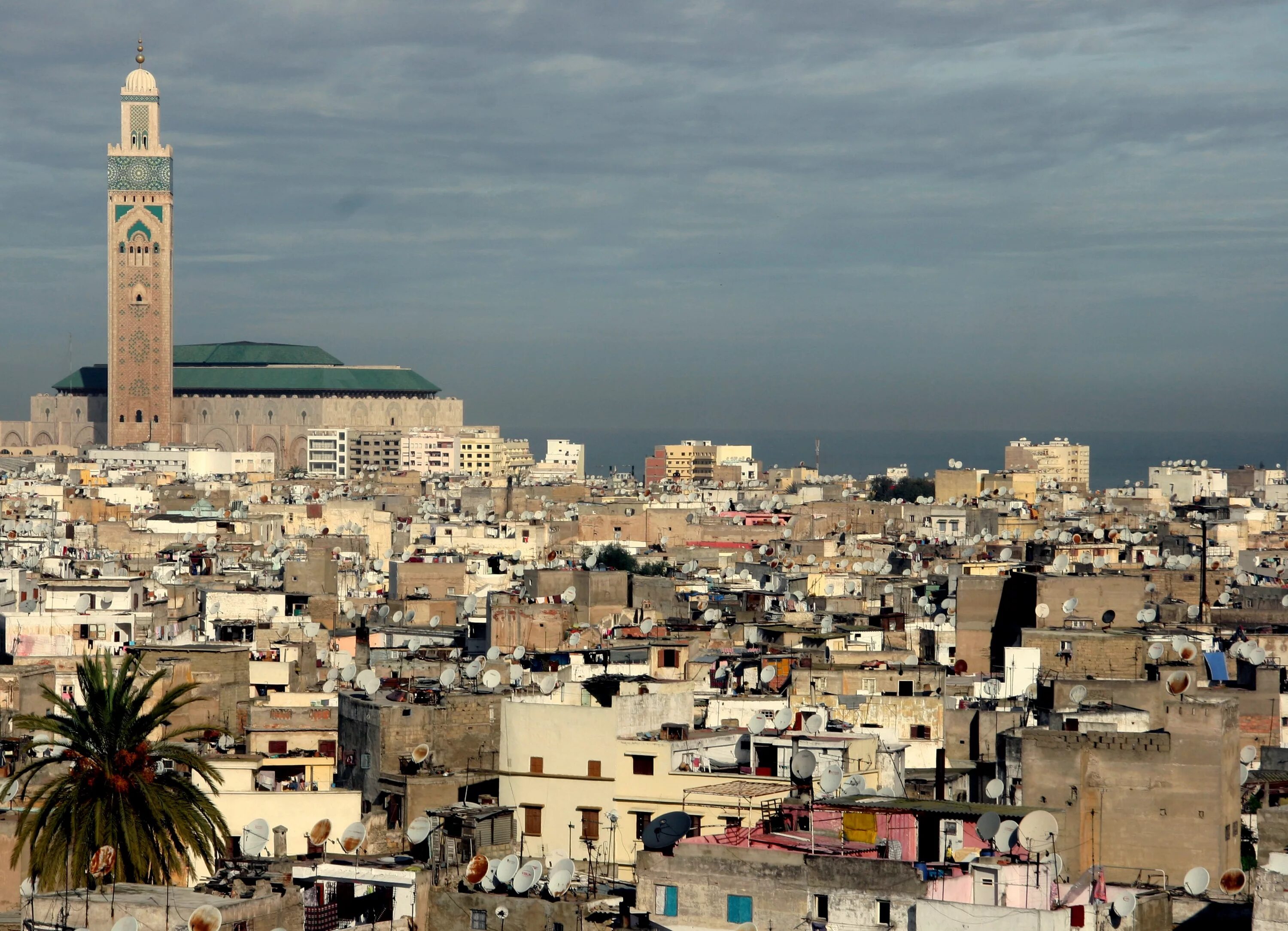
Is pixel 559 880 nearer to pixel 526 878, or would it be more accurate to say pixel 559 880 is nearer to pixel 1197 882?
pixel 526 878

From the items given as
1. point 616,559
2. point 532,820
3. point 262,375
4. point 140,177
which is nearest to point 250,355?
point 262,375

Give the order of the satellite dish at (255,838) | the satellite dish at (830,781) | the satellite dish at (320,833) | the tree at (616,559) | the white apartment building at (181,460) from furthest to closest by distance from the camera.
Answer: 1. the white apartment building at (181,460)
2. the tree at (616,559)
3. the satellite dish at (320,833)
4. the satellite dish at (255,838)
5. the satellite dish at (830,781)

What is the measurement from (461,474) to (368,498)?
47568 millimetres

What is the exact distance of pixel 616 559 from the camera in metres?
56.5

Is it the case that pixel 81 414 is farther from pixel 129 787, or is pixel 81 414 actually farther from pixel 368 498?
pixel 129 787

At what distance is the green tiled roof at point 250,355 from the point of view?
536 feet

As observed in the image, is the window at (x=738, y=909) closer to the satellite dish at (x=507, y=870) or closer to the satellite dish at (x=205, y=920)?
the satellite dish at (x=507, y=870)

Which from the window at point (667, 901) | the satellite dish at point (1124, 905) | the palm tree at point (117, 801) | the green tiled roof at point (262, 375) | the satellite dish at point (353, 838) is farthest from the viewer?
the green tiled roof at point (262, 375)

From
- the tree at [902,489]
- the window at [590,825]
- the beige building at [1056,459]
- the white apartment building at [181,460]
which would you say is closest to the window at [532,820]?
the window at [590,825]

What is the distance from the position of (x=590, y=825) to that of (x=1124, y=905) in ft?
18.9

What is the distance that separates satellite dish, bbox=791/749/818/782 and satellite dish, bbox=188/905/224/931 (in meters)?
4.60

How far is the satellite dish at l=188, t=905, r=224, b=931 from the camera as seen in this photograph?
13.0 m

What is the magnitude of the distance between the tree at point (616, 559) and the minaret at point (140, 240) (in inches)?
3248

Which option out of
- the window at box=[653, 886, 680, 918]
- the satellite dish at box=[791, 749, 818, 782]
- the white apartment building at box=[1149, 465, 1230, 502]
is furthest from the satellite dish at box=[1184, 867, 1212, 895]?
the white apartment building at box=[1149, 465, 1230, 502]
